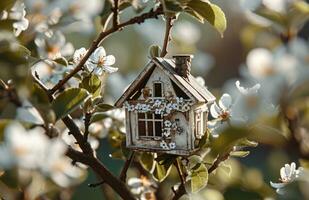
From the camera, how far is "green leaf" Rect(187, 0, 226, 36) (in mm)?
684

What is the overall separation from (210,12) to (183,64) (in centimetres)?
10

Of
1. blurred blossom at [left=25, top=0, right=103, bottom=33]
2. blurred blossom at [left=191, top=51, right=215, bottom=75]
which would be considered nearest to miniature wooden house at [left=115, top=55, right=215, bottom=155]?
blurred blossom at [left=25, top=0, right=103, bottom=33]

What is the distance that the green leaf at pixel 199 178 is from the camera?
0.69m

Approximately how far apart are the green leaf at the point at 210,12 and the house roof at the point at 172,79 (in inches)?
3.5

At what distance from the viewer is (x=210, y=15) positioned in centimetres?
69

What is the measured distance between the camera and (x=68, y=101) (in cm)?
66

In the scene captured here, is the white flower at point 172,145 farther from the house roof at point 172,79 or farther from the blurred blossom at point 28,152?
the blurred blossom at point 28,152

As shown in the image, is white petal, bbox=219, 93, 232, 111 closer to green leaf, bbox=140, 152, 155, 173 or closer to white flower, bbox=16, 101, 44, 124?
green leaf, bbox=140, 152, 155, 173

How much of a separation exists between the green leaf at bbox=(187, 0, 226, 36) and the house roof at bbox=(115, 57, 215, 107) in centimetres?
9

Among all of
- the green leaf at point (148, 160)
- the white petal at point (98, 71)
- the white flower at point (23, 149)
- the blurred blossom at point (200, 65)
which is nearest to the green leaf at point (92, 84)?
the white petal at point (98, 71)

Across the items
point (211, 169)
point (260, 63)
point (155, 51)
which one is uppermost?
point (260, 63)

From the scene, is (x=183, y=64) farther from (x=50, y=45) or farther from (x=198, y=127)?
(x=50, y=45)

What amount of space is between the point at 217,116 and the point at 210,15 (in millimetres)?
148

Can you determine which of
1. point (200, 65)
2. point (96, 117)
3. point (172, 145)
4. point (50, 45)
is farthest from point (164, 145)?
point (200, 65)
